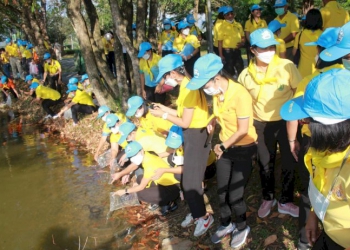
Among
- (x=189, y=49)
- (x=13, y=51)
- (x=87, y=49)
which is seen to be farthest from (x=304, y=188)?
(x=13, y=51)

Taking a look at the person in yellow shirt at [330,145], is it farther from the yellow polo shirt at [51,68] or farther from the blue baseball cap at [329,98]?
the yellow polo shirt at [51,68]

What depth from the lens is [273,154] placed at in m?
3.22

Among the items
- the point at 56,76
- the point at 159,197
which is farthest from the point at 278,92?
the point at 56,76

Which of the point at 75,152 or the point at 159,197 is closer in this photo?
the point at 159,197

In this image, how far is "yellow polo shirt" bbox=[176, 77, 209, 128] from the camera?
3.09 m

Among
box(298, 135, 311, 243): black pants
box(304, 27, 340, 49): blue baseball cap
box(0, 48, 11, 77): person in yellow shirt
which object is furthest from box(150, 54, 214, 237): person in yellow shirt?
box(0, 48, 11, 77): person in yellow shirt

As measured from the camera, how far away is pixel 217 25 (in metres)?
6.39

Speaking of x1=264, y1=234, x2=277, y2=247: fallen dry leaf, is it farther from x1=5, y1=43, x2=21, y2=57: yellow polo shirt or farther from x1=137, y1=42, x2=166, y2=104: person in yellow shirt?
x1=5, y1=43, x2=21, y2=57: yellow polo shirt

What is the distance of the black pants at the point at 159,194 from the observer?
4.07m

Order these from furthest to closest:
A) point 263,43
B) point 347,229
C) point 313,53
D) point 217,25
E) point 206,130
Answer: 1. point 217,25
2. point 313,53
3. point 206,130
4. point 263,43
5. point 347,229

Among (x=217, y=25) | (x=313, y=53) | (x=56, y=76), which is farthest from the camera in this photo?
(x=56, y=76)

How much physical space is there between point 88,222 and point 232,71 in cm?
412

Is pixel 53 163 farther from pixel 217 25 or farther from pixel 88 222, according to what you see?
pixel 217 25

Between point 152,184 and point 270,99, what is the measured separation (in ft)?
6.31
